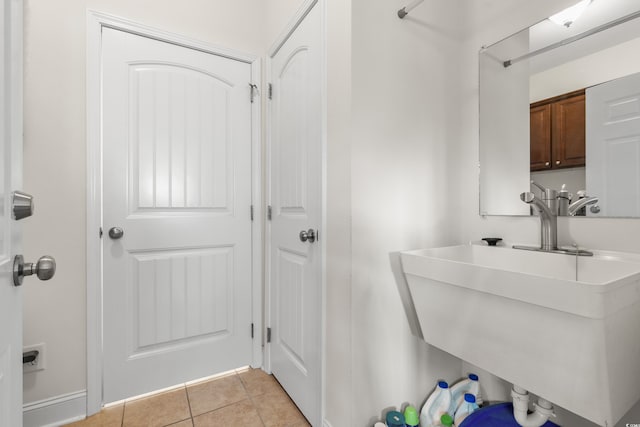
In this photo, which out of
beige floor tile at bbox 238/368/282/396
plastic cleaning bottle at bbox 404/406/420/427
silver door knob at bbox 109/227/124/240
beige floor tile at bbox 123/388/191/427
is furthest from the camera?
beige floor tile at bbox 238/368/282/396

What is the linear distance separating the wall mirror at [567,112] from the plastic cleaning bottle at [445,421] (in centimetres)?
89

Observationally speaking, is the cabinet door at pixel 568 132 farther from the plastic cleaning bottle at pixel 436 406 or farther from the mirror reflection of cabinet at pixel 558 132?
the plastic cleaning bottle at pixel 436 406

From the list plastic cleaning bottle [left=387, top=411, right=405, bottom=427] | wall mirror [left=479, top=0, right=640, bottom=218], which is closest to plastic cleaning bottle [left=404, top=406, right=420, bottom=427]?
plastic cleaning bottle [left=387, top=411, right=405, bottom=427]

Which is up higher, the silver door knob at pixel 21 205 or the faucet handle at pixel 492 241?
the silver door knob at pixel 21 205

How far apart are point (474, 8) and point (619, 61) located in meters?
0.68

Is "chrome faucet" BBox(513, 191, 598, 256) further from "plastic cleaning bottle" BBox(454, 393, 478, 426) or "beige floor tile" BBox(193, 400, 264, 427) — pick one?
"beige floor tile" BBox(193, 400, 264, 427)

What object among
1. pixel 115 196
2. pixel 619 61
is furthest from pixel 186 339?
pixel 619 61

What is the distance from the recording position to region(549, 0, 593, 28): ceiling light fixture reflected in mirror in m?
1.06

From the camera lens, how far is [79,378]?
1.47 metres

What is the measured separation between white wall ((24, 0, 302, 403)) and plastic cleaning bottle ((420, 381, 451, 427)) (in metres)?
1.65

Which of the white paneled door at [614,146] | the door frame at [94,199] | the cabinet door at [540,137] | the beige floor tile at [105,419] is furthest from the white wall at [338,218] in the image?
the door frame at [94,199]

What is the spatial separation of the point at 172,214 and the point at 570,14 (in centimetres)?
203

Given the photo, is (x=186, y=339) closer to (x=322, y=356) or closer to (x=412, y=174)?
(x=322, y=356)

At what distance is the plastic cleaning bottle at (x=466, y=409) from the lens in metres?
1.26
